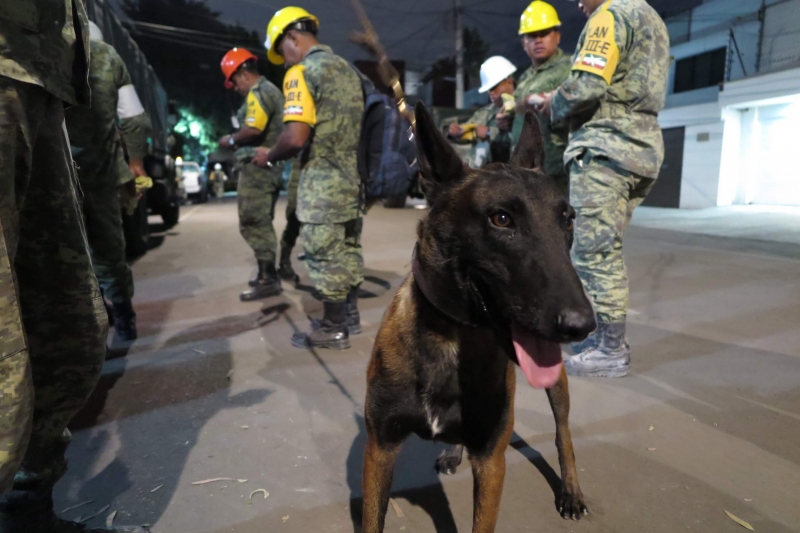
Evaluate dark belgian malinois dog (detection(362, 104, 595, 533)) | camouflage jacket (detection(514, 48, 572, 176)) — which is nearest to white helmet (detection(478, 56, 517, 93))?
camouflage jacket (detection(514, 48, 572, 176))

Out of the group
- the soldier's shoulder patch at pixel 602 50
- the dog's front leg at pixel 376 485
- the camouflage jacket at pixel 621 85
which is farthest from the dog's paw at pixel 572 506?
the soldier's shoulder patch at pixel 602 50

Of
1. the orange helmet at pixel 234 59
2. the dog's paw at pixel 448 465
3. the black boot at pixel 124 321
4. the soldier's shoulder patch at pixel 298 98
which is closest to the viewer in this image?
the dog's paw at pixel 448 465

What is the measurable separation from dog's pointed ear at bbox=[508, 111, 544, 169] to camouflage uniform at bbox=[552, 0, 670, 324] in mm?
1158

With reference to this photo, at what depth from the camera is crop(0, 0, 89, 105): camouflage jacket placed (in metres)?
1.03

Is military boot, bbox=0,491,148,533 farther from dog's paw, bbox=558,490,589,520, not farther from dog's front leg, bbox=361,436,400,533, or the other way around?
dog's paw, bbox=558,490,589,520

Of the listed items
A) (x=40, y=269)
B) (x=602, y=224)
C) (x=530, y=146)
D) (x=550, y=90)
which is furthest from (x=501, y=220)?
(x=550, y=90)

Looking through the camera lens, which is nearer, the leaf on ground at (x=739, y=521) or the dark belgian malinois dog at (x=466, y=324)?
the dark belgian malinois dog at (x=466, y=324)

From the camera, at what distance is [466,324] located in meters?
1.38

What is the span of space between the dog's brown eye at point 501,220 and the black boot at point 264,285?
3849 mm

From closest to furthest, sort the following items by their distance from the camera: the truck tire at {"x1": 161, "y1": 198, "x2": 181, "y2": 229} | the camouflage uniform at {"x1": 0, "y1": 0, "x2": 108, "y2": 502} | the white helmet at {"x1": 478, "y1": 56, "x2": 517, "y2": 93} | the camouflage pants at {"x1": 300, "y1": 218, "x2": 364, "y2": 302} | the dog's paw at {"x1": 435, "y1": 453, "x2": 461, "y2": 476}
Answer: the camouflage uniform at {"x1": 0, "y1": 0, "x2": 108, "y2": 502}, the dog's paw at {"x1": 435, "y1": 453, "x2": 461, "y2": 476}, the camouflage pants at {"x1": 300, "y1": 218, "x2": 364, "y2": 302}, the white helmet at {"x1": 478, "y1": 56, "x2": 517, "y2": 93}, the truck tire at {"x1": 161, "y1": 198, "x2": 181, "y2": 229}

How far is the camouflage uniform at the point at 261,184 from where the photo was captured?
466cm

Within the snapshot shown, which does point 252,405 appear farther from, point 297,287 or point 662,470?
point 297,287

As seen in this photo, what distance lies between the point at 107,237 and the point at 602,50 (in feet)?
10.1

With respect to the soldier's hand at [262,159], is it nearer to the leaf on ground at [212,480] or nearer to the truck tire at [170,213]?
the leaf on ground at [212,480]
